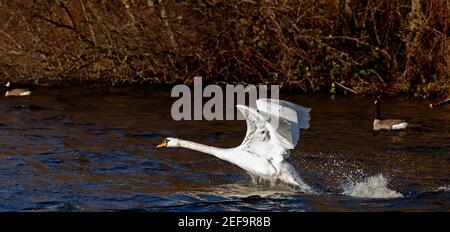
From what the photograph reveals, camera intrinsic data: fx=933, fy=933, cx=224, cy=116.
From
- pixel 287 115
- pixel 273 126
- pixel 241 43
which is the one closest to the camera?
pixel 287 115

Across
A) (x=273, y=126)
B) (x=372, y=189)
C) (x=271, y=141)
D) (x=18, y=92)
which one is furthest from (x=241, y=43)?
(x=372, y=189)

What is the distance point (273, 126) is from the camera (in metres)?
10.1

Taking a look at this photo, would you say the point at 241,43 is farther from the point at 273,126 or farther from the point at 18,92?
the point at 273,126

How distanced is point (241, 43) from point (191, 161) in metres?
5.31

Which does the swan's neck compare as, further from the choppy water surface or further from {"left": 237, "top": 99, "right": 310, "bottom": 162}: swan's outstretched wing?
the choppy water surface

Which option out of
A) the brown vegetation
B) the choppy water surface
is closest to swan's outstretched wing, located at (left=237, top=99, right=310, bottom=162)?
the choppy water surface

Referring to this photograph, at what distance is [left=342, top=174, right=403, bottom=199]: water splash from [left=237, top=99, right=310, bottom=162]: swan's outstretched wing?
85cm

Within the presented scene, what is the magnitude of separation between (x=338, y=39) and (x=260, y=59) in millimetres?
1463

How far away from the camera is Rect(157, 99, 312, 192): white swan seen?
32.6ft

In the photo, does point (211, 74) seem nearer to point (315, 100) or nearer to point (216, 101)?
point (216, 101)

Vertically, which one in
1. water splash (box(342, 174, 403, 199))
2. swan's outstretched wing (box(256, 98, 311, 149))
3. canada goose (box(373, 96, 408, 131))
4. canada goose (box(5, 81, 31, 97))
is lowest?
water splash (box(342, 174, 403, 199))

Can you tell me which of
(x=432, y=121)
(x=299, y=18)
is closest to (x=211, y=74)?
(x=299, y=18)

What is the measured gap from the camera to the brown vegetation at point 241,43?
16.6m

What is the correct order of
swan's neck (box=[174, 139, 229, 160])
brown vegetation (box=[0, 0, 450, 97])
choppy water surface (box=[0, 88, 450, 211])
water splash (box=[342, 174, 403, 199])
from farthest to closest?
brown vegetation (box=[0, 0, 450, 97]) < swan's neck (box=[174, 139, 229, 160]) < water splash (box=[342, 174, 403, 199]) < choppy water surface (box=[0, 88, 450, 211])
